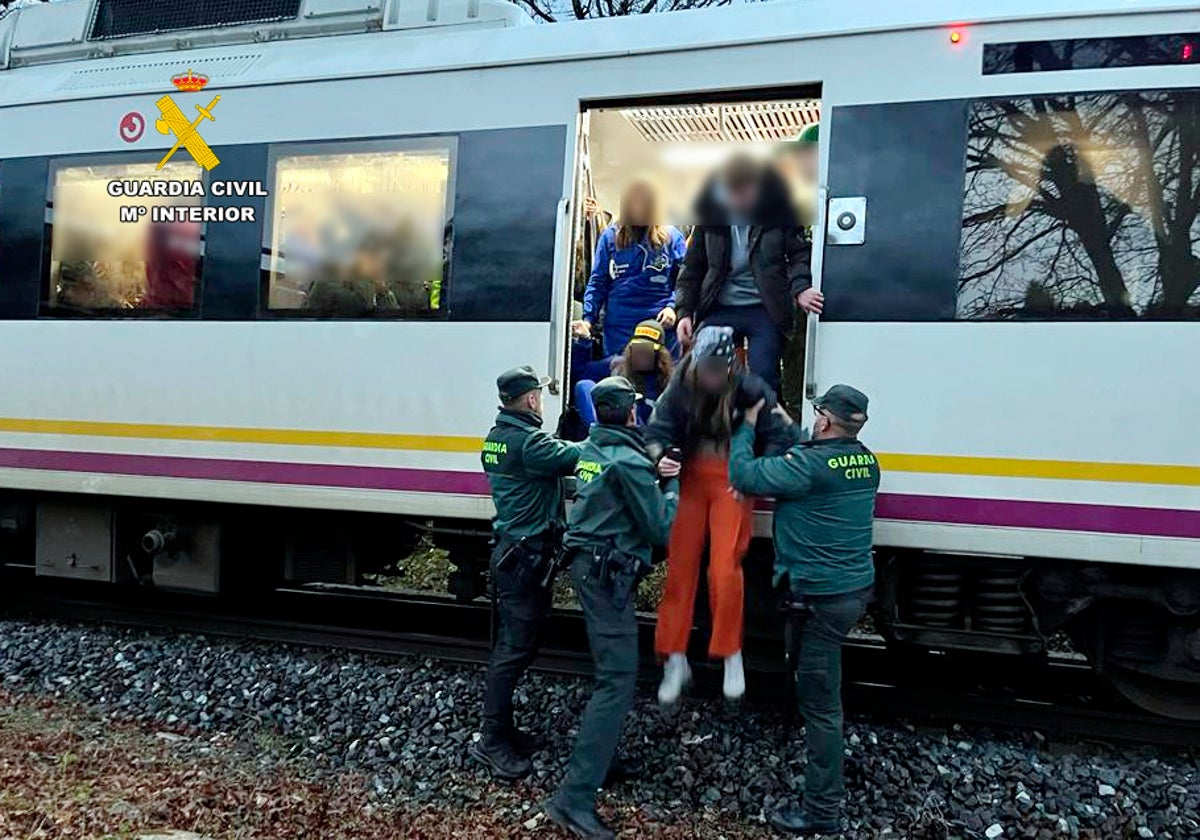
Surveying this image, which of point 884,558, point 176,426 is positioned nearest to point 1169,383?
point 884,558

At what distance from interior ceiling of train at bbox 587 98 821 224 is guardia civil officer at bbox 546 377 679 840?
66.1 inches

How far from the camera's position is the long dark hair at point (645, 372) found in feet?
16.2

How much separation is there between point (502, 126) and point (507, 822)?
323 centimetres

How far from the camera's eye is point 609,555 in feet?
12.7

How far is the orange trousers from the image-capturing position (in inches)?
165

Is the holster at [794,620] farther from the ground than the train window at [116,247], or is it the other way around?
the train window at [116,247]

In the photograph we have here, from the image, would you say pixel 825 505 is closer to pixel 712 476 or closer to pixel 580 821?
pixel 712 476

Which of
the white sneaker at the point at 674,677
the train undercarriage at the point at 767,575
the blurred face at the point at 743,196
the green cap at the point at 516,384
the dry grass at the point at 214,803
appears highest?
the blurred face at the point at 743,196

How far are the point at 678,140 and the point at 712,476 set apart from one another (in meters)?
2.34

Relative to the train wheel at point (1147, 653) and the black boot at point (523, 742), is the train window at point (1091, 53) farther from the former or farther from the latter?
the black boot at point (523, 742)

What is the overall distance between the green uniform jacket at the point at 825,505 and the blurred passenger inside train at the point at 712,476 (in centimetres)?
29

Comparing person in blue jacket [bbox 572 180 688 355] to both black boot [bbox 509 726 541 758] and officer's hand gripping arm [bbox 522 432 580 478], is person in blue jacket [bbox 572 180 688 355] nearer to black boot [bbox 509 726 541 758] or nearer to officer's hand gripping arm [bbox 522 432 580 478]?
officer's hand gripping arm [bbox 522 432 580 478]

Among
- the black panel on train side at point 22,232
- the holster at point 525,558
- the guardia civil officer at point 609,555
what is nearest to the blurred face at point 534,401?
the guardia civil officer at point 609,555

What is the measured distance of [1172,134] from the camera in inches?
160
